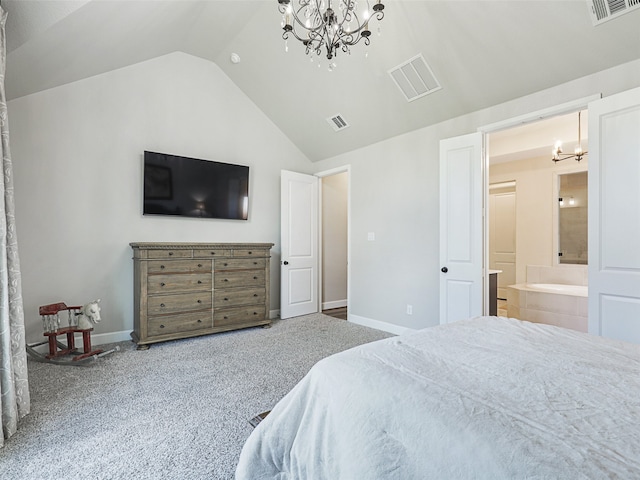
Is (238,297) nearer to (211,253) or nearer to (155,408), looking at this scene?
(211,253)

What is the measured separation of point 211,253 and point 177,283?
1.64 feet

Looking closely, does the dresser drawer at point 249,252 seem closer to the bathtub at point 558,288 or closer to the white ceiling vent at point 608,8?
the bathtub at point 558,288

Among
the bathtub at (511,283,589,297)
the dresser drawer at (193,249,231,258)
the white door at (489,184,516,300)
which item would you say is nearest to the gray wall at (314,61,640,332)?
the bathtub at (511,283,589,297)

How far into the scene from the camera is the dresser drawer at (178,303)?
3504mm

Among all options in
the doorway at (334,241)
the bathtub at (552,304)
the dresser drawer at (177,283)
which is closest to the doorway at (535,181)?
the bathtub at (552,304)

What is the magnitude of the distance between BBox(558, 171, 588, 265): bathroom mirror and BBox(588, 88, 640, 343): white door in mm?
2662

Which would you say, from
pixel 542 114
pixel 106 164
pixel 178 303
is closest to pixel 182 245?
pixel 178 303

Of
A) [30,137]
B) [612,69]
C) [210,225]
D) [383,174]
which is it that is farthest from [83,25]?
[612,69]

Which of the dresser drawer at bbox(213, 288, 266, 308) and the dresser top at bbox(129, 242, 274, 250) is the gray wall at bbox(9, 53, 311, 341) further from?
the dresser drawer at bbox(213, 288, 266, 308)

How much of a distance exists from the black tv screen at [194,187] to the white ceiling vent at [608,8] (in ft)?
12.4

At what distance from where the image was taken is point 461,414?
0.87 m

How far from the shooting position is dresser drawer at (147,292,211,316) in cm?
350

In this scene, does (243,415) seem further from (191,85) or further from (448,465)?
(191,85)

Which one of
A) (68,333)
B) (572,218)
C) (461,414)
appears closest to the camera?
(461,414)
